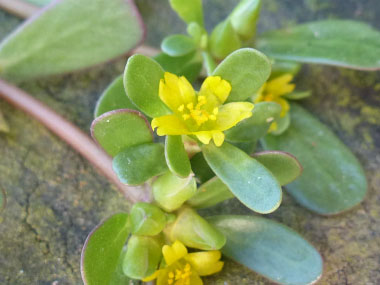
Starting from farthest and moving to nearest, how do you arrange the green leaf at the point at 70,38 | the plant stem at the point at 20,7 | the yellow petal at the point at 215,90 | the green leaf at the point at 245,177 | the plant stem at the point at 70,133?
the plant stem at the point at 20,7, the green leaf at the point at 70,38, the plant stem at the point at 70,133, the yellow petal at the point at 215,90, the green leaf at the point at 245,177

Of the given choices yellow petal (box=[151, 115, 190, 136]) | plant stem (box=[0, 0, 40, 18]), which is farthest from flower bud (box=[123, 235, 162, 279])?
plant stem (box=[0, 0, 40, 18])

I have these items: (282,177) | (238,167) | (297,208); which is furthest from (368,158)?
(238,167)

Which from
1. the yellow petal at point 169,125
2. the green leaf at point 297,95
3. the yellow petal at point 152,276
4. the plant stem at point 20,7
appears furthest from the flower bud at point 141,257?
the plant stem at point 20,7

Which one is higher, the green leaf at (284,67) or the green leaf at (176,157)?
the green leaf at (176,157)

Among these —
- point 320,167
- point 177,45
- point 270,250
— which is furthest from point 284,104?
point 270,250

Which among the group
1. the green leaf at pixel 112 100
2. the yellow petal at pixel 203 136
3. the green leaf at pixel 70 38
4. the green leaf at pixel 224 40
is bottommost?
the green leaf at pixel 224 40

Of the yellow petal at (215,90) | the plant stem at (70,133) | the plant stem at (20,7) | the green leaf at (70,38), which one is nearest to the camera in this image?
the yellow petal at (215,90)

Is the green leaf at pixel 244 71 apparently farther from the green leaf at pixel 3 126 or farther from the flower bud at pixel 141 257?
the green leaf at pixel 3 126
